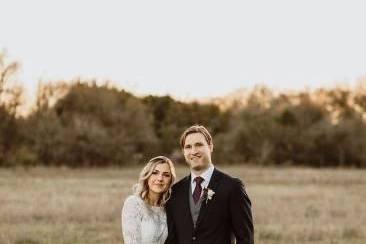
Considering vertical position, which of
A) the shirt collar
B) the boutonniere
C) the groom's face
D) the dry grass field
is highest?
the groom's face

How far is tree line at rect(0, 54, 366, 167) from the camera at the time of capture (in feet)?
153

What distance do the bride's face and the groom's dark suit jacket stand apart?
1.84 ft

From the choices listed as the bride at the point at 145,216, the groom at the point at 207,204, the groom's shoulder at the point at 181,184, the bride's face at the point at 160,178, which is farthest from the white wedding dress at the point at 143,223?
the groom at the point at 207,204

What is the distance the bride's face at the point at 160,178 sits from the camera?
5793 millimetres

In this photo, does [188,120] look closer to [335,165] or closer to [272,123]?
[272,123]

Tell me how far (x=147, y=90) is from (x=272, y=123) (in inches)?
399

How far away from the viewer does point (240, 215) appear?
5125 mm

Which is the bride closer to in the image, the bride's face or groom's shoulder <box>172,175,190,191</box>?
the bride's face

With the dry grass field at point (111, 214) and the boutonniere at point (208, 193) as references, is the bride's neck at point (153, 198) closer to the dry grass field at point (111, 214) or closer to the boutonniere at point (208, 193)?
the boutonniere at point (208, 193)

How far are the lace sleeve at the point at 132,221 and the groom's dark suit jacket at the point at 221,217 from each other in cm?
83

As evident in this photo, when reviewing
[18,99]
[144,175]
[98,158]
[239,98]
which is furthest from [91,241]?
[239,98]

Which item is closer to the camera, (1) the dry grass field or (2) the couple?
(2) the couple

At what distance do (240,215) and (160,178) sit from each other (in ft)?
3.01

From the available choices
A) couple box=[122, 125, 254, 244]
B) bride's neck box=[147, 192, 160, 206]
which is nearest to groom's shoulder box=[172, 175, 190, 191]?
couple box=[122, 125, 254, 244]
